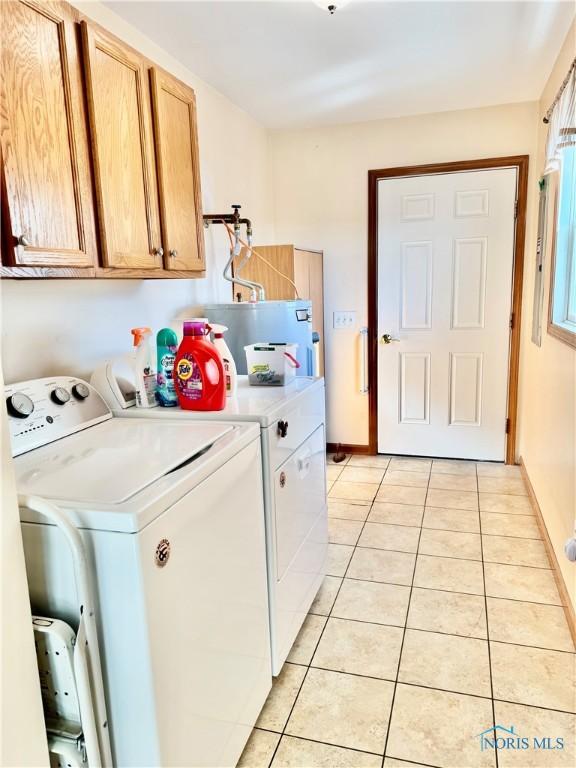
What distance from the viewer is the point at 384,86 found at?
296 cm

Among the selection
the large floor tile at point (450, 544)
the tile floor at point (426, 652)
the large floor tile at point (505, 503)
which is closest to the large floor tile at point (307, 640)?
the tile floor at point (426, 652)

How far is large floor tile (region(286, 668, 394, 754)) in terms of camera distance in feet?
5.07

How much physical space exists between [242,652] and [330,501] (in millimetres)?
1792

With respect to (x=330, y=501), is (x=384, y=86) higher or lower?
higher

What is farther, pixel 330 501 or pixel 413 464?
pixel 413 464

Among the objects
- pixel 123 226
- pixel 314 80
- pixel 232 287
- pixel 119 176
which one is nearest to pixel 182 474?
pixel 123 226

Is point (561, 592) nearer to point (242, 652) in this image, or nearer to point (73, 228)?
point (242, 652)

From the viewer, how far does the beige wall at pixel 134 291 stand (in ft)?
5.46

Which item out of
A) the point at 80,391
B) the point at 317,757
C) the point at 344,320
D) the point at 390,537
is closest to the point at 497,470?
the point at 390,537

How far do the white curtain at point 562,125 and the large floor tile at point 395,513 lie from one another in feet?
6.35

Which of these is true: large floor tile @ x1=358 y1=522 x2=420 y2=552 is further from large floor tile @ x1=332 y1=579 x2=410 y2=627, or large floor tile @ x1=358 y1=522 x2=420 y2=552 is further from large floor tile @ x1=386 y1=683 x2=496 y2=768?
large floor tile @ x1=386 y1=683 x2=496 y2=768

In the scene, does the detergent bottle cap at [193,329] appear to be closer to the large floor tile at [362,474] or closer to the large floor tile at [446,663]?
the large floor tile at [446,663]

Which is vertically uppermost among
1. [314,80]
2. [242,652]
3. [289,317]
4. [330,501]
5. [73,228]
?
[314,80]

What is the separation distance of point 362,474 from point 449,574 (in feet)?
4.25
